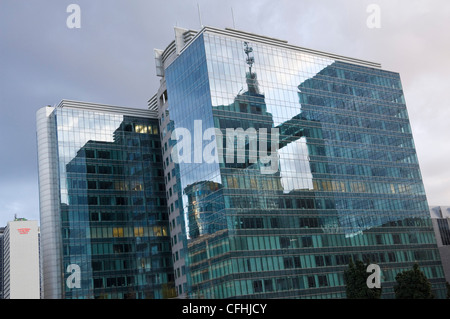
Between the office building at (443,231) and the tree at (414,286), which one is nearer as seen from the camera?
the tree at (414,286)

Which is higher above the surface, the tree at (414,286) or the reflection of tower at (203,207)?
the reflection of tower at (203,207)

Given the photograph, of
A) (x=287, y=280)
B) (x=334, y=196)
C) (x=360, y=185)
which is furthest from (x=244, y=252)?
(x=360, y=185)

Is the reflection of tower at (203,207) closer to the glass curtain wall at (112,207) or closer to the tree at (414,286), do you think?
the glass curtain wall at (112,207)

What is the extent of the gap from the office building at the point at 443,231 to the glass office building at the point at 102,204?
6634cm

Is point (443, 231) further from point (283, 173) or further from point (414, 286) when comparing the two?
point (414, 286)

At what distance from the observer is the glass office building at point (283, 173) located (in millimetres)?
85925

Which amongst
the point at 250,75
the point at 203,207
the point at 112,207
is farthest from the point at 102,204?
the point at 250,75

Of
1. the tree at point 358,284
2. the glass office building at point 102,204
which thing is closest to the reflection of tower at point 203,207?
the tree at point 358,284

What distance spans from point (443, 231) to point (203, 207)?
104 metres

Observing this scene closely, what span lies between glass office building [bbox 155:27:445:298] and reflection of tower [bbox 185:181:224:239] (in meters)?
0.18

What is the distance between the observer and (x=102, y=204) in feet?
377

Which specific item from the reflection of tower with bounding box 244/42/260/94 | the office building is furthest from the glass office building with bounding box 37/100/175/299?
the office building

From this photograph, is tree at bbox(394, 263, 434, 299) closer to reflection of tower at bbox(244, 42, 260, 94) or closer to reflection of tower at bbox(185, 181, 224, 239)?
reflection of tower at bbox(185, 181, 224, 239)
